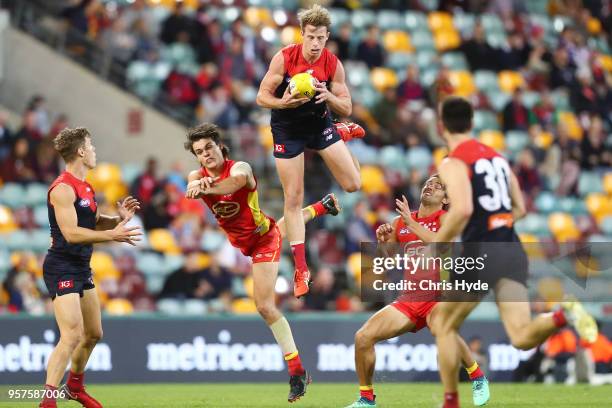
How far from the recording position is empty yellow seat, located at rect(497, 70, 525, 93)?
79.6 ft

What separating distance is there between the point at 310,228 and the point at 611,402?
726cm

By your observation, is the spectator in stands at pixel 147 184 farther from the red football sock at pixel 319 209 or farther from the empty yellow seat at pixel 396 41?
the empty yellow seat at pixel 396 41

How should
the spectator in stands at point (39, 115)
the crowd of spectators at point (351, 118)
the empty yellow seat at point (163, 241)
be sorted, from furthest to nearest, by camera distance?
the spectator in stands at point (39, 115) → the empty yellow seat at point (163, 241) → the crowd of spectators at point (351, 118)

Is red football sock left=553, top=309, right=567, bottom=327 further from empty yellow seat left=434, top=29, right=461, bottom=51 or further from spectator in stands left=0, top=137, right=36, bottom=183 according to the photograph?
empty yellow seat left=434, top=29, right=461, bottom=51

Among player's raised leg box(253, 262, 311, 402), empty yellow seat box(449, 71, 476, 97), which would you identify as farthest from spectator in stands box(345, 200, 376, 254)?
player's raised leg box(253, 262, 311, 402)

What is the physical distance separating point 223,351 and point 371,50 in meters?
8.64

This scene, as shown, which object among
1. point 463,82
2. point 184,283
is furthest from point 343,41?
point 184,283

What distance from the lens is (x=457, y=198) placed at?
862 centimetres

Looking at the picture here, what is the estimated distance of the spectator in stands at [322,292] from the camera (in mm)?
17453

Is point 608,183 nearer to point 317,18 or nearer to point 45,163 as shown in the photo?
point 45,163

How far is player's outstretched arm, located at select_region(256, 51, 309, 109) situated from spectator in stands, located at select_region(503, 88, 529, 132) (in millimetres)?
12154

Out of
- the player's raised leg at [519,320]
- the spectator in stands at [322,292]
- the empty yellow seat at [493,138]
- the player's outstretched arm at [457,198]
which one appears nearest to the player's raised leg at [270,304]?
the player's raised leg at [519,320]

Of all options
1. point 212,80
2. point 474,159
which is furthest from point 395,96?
point 474,159

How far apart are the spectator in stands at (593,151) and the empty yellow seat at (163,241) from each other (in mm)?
8768
